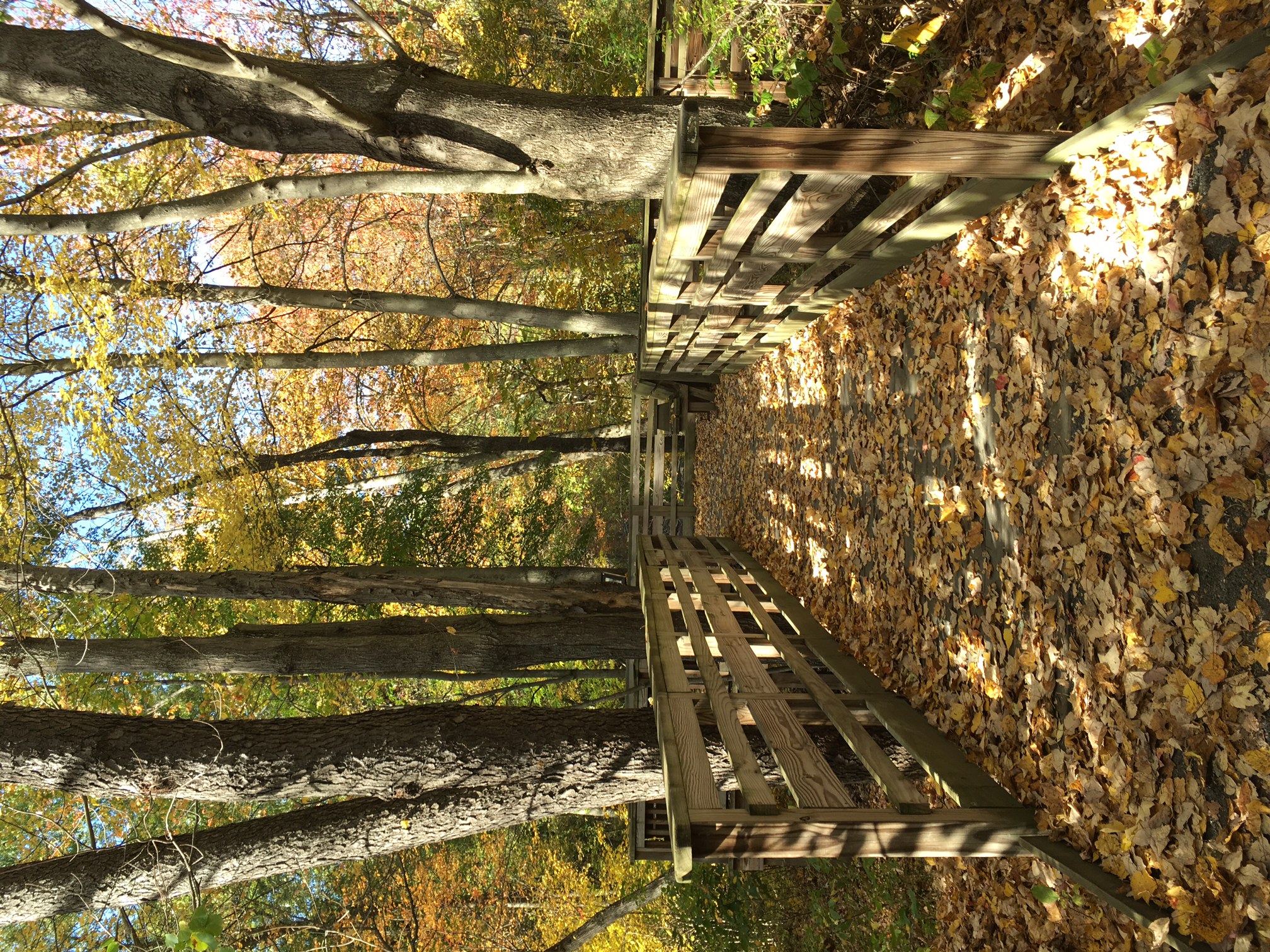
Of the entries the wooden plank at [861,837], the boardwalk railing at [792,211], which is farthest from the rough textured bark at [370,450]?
the wooden plank at [861,837]

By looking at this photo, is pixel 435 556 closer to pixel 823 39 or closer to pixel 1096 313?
pixel 823 39

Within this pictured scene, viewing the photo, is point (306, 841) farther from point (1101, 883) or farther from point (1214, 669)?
point (1214, 669)

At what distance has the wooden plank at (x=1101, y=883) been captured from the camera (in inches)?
83.0

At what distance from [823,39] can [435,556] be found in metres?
9.18

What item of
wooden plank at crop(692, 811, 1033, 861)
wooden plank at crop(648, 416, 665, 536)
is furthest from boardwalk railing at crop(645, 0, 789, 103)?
wooden plank at crop(692, 811, 1033, 861)

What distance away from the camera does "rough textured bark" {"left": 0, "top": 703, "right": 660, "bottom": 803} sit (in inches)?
176

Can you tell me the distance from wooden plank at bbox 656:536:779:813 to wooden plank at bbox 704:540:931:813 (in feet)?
1.33

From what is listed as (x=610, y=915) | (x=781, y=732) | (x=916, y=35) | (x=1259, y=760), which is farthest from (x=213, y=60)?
(x=610, y=915)

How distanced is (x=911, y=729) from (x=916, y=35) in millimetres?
3327

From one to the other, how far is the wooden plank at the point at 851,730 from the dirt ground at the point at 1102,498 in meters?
0.38

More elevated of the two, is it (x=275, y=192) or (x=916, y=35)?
(x=916, y=35)

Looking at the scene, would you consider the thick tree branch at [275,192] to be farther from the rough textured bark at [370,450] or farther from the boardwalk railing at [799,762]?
the rough textured bark at [370,450]

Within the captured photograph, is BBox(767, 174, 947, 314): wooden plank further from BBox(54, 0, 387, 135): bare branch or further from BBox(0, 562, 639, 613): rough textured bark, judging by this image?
BBox(0, 562, 639, 613): rough textured bark

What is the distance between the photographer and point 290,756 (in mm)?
4516
